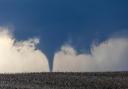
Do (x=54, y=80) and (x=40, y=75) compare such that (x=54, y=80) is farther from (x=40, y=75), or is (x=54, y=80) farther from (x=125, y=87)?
(x=125, y=87)

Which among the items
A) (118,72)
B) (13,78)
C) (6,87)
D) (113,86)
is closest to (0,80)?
(13,78)

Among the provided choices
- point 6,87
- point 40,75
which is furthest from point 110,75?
point 6,87

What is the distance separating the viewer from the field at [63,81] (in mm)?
50009

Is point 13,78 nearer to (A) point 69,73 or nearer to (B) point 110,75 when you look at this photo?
(A) point 69,73

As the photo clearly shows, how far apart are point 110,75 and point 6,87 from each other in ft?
61.4

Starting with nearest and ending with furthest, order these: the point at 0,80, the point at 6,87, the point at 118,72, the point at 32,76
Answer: the point at 6,87, the point at 0,80, the point at 32,76, the point at 118,72

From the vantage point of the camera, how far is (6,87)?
4669 centimetres

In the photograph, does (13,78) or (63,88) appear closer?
(63,88)

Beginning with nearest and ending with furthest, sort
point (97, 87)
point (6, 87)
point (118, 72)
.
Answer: point (6, 87), point (97, 87), point (118, 72)

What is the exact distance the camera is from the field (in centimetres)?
5001

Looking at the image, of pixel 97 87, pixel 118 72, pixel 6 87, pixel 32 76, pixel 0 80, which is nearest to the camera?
pixel 6 87

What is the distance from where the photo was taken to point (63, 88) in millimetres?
47844

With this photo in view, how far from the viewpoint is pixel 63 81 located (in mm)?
54406

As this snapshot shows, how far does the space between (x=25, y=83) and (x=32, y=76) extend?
6.79 meters
